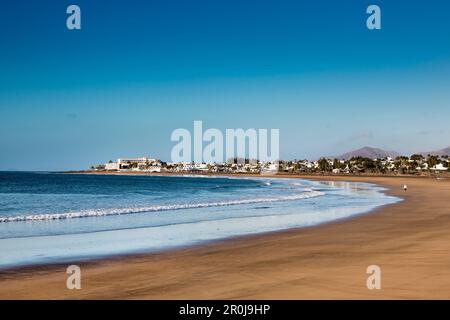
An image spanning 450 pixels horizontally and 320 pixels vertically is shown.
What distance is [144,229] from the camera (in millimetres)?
16969

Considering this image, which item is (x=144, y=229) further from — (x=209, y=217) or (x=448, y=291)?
(x=448, y=291)

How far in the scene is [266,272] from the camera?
905 centimetres

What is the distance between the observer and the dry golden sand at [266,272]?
737cm

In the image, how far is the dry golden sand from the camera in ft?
24.2

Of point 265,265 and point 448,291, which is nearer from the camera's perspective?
point 448,291

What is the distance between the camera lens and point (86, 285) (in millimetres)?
8055
